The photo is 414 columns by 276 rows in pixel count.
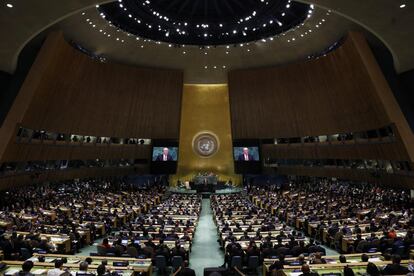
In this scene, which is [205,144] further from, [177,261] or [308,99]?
[177,261]

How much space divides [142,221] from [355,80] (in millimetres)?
18328

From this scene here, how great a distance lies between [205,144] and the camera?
4075 centimetres

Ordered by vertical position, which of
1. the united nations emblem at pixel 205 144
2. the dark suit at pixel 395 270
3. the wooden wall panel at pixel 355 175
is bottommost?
the dark suit at pixel 395 270

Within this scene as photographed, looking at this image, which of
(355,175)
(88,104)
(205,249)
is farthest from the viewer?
(88,104)

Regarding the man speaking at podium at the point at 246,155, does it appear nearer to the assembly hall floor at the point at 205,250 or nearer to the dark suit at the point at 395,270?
the assembly hall floor at the point at 205,250

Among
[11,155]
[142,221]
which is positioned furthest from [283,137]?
[11,155]

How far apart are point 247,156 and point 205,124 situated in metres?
8.79

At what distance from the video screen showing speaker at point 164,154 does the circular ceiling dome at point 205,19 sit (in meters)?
12.1

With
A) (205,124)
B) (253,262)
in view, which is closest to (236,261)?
(253,262)

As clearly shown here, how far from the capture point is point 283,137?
1305 inches

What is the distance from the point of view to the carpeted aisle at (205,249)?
36.7ft

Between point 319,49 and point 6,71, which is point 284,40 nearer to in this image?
point 319,49

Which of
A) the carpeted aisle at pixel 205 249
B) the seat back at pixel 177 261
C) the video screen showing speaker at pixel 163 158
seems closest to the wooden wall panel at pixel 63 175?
the video screen showing speaker at pixel 163 158

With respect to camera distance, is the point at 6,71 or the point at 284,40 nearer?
the point at 6,71
